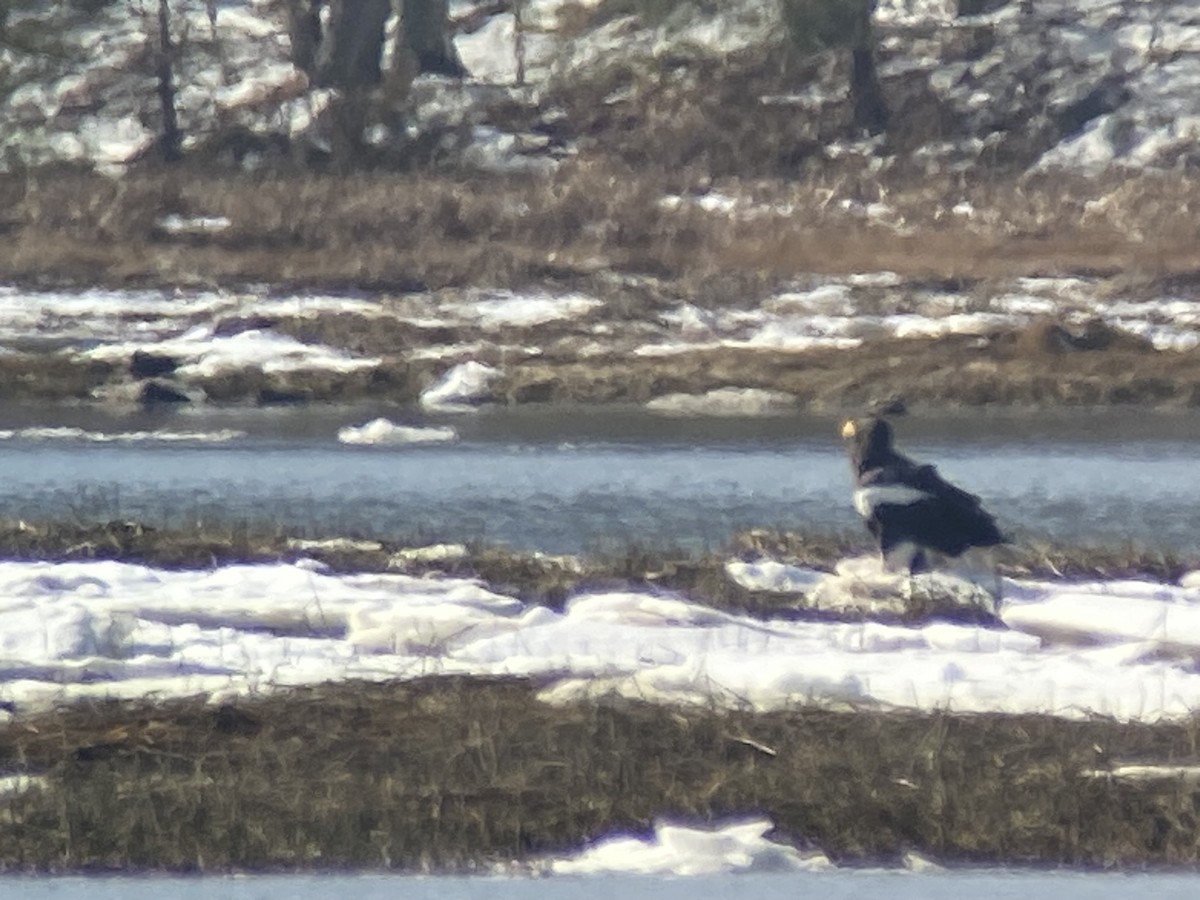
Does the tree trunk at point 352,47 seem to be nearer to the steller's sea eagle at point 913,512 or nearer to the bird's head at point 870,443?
the bird's head at point 870,443

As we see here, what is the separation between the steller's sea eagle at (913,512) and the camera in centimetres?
1058

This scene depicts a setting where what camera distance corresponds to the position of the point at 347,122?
106 feet

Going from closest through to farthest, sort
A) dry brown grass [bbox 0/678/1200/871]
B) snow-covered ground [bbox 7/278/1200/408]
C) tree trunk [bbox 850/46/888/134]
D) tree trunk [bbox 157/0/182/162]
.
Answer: dry brown grass [bbox 0/678/1200/871] → snow-covered ground [bbox 7/278/1200/408] → tree trunk [bbox 157/0/182/162] → tree trunk [bbox 850/46/888/134]

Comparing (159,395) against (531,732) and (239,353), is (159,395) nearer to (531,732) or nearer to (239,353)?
(239,353)

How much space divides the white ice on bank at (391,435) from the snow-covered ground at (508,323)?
5.66ft

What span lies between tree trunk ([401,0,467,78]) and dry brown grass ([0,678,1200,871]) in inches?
1103

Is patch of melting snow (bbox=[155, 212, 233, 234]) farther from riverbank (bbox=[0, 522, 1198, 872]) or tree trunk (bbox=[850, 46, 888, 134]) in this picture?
riverbank (bbox=[0, 522, 1198, 872])

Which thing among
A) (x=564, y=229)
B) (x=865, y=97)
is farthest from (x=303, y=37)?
(x=564, y=229)

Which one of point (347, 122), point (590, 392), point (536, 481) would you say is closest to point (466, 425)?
point (590, 392)

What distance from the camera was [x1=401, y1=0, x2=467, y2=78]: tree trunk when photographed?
117 feet

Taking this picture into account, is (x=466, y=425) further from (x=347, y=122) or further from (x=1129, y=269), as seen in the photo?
(x=347, y=122)

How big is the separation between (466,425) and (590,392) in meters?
1.46

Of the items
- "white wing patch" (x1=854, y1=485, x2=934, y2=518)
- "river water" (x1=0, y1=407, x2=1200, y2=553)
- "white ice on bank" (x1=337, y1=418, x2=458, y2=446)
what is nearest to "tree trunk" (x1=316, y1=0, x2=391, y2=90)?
"river water" (x1=0, y1=407, x2=1200, y2=553)

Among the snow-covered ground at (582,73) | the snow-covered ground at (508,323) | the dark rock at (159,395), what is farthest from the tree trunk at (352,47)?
the dark rock at (159,395)
